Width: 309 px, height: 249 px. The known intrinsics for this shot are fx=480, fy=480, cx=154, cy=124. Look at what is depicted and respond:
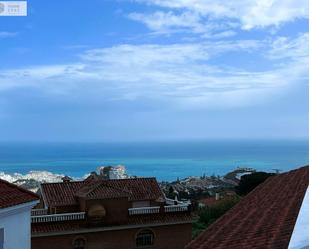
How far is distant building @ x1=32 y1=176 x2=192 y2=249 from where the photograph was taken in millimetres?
24178

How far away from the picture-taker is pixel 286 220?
545 centimetres

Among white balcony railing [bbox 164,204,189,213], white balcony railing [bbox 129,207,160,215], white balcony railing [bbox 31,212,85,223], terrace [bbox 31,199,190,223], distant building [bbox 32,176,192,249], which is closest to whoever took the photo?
white balcony railing [bbox 31,212,85,223]

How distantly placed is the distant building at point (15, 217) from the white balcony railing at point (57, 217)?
1361 cm

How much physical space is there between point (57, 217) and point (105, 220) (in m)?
2.63

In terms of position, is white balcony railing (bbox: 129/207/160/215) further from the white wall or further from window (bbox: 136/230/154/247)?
the white wall

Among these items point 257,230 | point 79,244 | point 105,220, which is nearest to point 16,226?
point 257,230

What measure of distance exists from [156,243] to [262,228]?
21125 mm

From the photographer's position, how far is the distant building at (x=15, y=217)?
8.92m

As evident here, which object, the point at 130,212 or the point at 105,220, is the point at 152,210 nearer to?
the point at 130,212

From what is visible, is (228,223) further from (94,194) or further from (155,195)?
(155,195)

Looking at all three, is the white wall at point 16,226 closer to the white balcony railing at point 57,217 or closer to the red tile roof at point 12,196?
the red tile roof at point 12,196

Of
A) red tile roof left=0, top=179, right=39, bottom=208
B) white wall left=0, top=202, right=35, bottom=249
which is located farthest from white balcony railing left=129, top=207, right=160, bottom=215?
white wall left=0, top=202, right=35, bottom=249

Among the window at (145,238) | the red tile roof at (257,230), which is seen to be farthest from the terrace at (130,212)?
the red tile roof at (257,230)

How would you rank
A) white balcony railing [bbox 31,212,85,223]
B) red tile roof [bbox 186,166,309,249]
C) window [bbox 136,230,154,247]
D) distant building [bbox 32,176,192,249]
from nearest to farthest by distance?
red tile roof [bbox 186,166,309,249] → white balcony railing [bbox 31,212,85,223] → distant building [bbox 32,176,192,249] → window [bbox 136,230,154,247]
